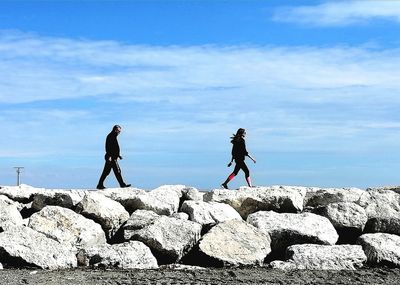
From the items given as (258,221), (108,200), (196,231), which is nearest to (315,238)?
(258,221)

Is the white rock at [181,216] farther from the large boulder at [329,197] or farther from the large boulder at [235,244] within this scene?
the large boulder at [329,197]

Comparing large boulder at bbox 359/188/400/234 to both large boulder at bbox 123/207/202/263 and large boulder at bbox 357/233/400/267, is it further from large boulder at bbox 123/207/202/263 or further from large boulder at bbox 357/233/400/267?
large boulder at bbox 123/207/202/263

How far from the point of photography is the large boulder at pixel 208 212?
42.0 feet

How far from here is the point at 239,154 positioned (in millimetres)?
17797

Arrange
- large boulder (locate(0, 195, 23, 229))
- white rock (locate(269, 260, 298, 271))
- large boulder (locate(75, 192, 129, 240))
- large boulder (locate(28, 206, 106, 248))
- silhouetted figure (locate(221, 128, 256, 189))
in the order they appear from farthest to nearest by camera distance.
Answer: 1. silhouetted figure (locate(221, 128, 256, 189))
2. large boulder (locate(75, 192, 129, 240))
3. large boulder (locate(0, 195, 23, 229))
4. large boulder (locate(28, 206, 106, 248))
5. white rock (locate(269, 260, 298, 271))

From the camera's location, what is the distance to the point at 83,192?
14.3m

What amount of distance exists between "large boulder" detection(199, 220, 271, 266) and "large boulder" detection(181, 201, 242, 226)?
814mm

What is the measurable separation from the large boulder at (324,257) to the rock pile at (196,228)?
0.06 feet

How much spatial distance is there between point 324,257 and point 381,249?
1.30 meters

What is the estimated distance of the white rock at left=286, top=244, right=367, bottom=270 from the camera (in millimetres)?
11133

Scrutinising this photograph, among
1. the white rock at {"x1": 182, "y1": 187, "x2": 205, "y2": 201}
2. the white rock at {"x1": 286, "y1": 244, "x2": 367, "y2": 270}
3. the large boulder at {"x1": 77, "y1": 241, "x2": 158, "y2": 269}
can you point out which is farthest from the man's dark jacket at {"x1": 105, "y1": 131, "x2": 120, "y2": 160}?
the white rock at {"x1": 286, "y1": 244, "x2": 367, "y2": 270}

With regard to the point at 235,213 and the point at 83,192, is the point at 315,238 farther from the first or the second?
the point at 83,192

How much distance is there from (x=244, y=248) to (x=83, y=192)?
169 inches

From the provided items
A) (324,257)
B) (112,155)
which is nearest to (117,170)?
(112,155)
